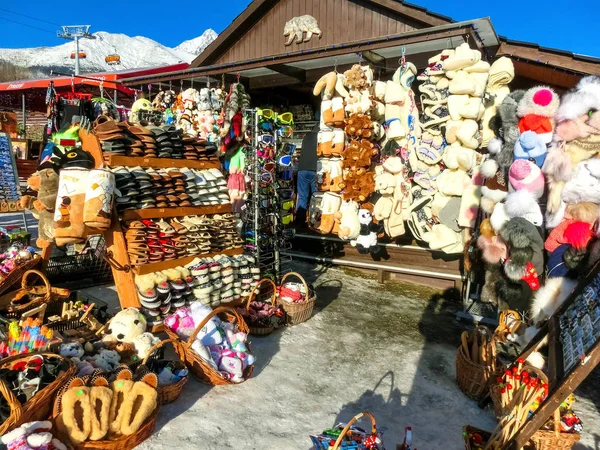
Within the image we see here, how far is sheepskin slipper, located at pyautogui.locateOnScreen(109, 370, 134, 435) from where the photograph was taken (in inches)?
94.6

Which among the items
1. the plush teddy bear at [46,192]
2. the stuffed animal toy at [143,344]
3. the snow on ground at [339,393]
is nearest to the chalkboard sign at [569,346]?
the snow on ground at [339,393]

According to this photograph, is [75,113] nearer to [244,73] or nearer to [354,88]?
[244,73]

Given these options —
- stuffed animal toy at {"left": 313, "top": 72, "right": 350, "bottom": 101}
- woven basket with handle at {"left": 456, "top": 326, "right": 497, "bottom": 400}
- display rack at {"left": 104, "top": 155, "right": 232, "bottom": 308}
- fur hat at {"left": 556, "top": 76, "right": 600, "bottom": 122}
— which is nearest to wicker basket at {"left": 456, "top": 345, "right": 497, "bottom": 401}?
woven basket with handle at {"left": 456, "top": 326, "right": 497, "bottom": 400}

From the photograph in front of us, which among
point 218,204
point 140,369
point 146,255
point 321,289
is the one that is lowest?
point 321,289

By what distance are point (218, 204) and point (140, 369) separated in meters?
2.12

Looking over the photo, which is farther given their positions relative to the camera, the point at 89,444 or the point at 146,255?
the point at 146,255

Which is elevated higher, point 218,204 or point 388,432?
point 218,204

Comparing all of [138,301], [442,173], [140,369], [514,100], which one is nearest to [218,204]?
[138,301]

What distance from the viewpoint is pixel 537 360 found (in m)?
2.91

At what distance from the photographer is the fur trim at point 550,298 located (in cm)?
321

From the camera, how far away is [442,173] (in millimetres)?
4945

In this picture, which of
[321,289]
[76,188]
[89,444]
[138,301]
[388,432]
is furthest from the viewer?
[321,289]

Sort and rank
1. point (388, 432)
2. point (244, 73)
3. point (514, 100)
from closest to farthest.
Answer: point (388, 432) < point (514, 100) < point (244, 73)

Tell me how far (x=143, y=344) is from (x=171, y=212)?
1.36 meters
